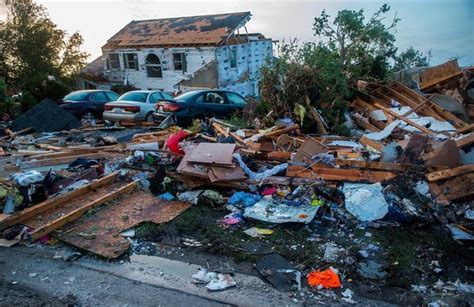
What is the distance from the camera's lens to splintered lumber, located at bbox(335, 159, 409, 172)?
6.23 m

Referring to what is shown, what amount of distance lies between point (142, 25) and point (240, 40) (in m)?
9.13

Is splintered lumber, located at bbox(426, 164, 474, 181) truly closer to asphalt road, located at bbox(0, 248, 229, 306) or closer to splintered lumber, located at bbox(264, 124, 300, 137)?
splintered lumber, located at bbox(264, 124, 300, 137)

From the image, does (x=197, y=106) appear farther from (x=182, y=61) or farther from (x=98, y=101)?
(x=182, y=61)

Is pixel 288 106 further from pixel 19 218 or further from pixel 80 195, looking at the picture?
pixel 19 218

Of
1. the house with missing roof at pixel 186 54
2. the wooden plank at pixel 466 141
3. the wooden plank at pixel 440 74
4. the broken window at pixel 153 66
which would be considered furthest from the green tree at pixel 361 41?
the broken window at pixel 153 66

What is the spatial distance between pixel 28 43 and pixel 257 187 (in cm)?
2404

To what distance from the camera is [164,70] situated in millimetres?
26688

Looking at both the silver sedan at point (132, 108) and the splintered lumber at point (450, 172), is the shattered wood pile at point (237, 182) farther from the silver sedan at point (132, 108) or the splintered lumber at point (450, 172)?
the silver sedan at point (132, 108)

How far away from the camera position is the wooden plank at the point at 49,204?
5263 mm

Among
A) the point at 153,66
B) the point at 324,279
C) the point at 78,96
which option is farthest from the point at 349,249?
the point at 153,66

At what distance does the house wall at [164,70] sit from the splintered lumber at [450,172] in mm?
19758

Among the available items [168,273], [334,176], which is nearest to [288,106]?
[334,176]

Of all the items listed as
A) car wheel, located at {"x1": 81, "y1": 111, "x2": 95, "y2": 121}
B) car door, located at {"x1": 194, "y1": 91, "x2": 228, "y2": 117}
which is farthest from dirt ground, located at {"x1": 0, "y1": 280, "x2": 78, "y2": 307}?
car wheel, located at {"x1": 81, "y1": 111, "x2": 95, "y2": 121}

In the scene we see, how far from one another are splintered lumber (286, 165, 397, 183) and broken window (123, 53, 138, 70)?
24.1 metres
